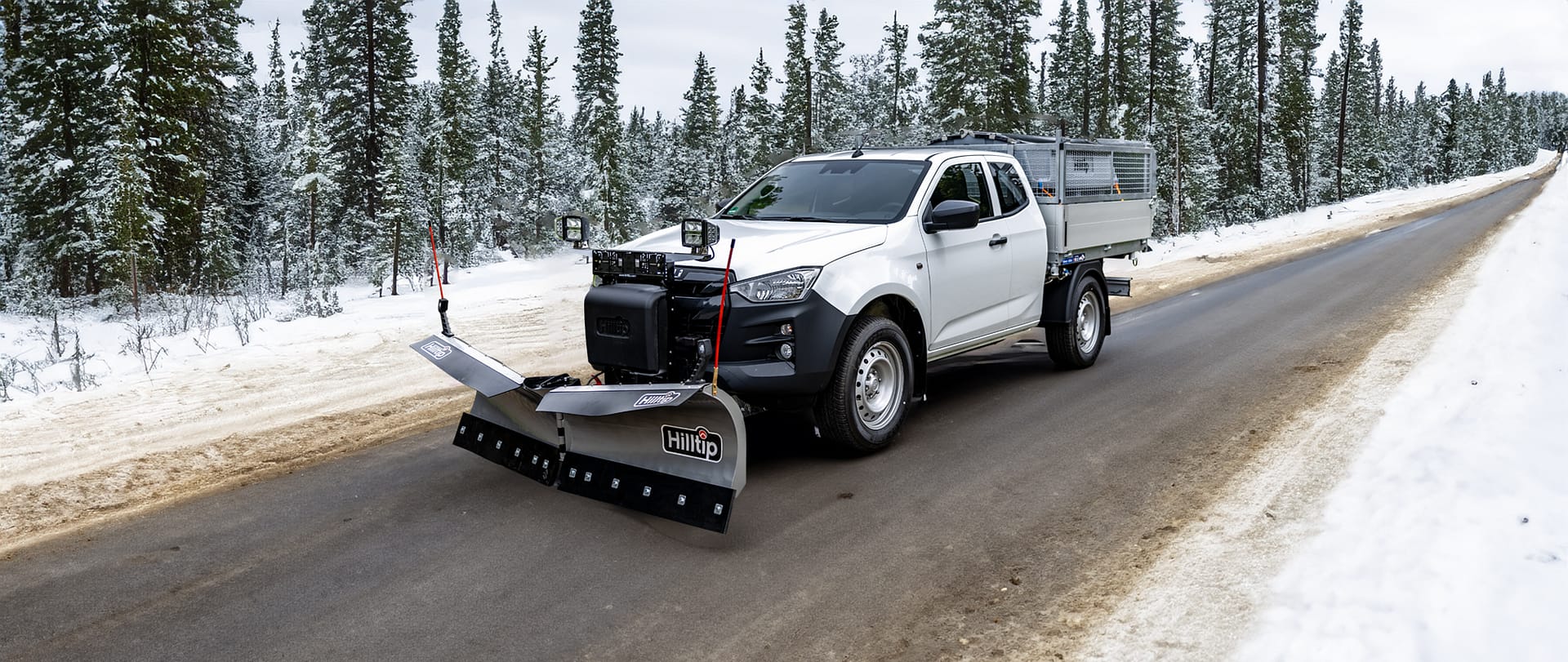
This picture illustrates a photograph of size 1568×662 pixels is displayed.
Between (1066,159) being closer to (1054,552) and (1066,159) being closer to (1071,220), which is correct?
(1071,220)

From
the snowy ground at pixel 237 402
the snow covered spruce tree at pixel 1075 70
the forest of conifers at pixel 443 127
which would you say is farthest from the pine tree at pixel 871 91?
the snowy ground at pixel 237 402

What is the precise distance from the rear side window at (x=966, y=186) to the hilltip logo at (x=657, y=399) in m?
3.05

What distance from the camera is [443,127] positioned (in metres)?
48.1

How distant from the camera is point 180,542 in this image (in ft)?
16.3

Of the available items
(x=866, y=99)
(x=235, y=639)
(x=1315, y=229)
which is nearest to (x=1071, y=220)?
(x=235, y=639)

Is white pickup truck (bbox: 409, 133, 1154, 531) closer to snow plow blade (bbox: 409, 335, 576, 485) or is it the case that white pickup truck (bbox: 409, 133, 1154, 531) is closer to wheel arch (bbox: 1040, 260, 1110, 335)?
snow plow blade (bbox: 409, 335, 576, 485)

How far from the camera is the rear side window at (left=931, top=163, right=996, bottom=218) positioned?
7156mm

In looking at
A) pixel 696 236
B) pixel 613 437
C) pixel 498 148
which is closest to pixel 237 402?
pixel 613 437

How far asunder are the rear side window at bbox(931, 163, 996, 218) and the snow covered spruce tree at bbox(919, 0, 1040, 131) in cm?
3194

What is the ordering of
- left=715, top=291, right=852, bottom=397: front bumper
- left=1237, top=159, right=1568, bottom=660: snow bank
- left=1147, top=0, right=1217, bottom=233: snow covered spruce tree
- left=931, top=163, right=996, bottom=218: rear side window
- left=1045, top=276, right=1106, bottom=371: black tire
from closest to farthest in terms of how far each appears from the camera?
left=1237, top=159, right=1568, bottom=660: snow bank
left=715, top=291, right=852, bottom=397: front bumper
left=931, top=163, right=996, bottom=218: rear side window
left=1045, top=276, right=1106, bottom=371: black tire
left=1147, top=0, right=1217, bottom=233: snow covered spruce tree

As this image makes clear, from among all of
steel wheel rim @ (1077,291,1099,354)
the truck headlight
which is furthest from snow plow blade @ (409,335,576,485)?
steel wheel rim @ (1077,291,1099,354)

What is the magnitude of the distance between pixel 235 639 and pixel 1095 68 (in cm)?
5546

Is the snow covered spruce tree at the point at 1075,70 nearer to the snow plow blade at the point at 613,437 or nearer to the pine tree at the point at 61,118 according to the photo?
the pine tree at the point at 61,118

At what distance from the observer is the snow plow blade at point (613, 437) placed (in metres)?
4.78
